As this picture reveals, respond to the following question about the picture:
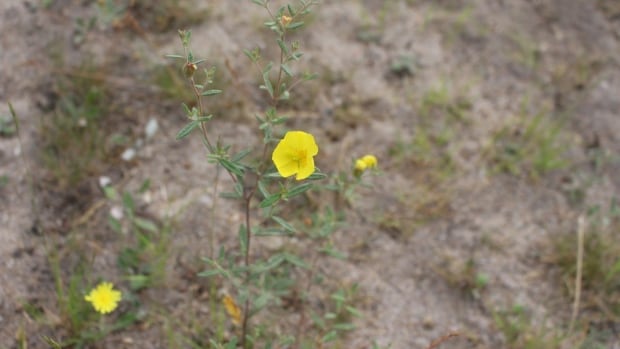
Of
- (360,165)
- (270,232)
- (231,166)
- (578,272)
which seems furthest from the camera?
(578,272)

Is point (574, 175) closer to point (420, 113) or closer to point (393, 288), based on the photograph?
point (420, 113)

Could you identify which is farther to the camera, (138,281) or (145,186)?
(145,186)

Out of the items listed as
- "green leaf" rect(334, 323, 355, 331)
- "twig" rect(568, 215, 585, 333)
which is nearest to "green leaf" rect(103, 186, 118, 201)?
"green leaf" rect(334, 323, 355, 331)

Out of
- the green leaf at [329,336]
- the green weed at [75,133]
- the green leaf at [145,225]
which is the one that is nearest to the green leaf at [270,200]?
the green leaf at [329,336]

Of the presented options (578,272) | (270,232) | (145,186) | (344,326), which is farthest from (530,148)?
(145,186)

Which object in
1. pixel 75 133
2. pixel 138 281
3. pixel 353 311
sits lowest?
pixel 138 281

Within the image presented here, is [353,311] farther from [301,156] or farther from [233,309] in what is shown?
[301,156]
